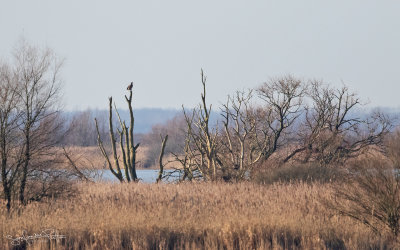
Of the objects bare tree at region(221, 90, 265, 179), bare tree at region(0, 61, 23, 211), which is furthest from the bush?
bare tree at region(0, 61, 23, 211)

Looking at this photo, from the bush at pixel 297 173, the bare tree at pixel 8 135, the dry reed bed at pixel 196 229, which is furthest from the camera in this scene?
the bush at pixel 297 173

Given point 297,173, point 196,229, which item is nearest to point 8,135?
point 196,229

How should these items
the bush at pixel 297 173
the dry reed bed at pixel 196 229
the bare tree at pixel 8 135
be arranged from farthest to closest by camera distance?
the bush at pixel 297 173, the bare tree at pixel 8 135, the dry reed bed at pixel 196 229

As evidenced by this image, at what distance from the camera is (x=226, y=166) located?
2219cm

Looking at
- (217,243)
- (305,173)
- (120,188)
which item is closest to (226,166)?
(305,173)

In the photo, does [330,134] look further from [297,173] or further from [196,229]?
[196,229]

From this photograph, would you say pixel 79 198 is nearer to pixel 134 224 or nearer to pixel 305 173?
pixel 134 224

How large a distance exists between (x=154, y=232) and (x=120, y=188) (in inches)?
306

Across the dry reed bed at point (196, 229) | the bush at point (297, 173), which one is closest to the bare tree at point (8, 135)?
the dry reed bed at point (196, 229)

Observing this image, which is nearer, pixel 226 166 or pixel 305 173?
pixel 305 173

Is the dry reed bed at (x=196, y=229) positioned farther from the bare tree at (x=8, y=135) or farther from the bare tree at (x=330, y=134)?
the bare tree at (x=330, y=134)

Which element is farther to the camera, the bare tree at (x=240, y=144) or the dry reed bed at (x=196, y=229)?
the bare tree at (x=240, y=144)

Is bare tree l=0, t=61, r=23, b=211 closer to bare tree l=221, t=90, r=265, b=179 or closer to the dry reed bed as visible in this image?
the dry reed bed

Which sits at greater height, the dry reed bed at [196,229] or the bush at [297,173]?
the bush at [297,173]
